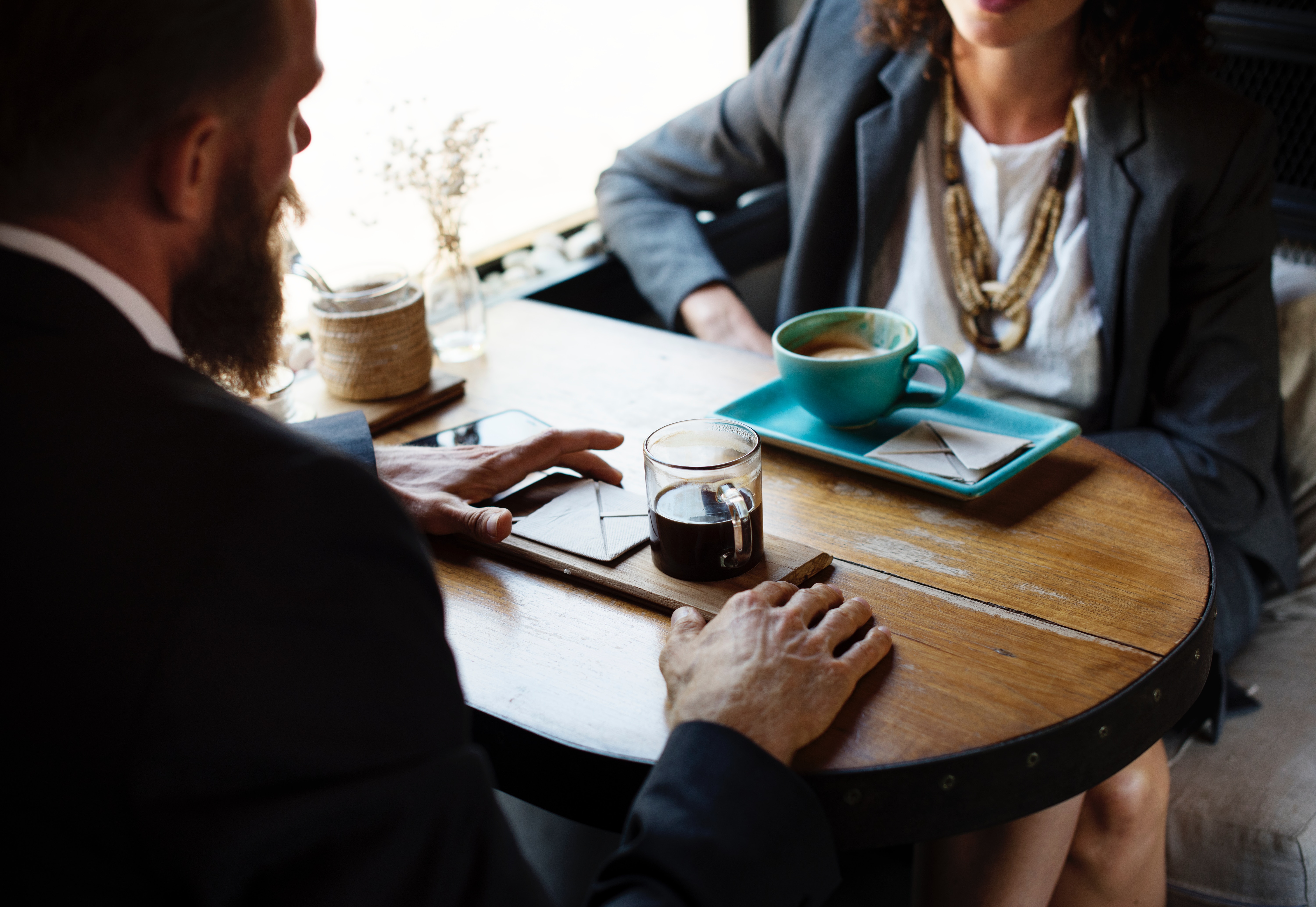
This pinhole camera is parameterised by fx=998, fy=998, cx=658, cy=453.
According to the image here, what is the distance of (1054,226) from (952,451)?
736 millimetres

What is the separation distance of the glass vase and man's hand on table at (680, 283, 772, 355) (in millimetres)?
418

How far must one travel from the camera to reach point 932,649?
829mm

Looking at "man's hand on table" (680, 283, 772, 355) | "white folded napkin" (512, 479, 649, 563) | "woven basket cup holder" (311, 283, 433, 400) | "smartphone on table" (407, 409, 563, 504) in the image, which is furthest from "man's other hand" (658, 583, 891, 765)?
"man's hand on table" (680, 283, 772, 355)

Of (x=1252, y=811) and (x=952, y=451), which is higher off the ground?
(x=952, y=451)

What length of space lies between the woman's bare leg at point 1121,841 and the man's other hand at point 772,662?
20.5 inches

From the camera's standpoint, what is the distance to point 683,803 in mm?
681

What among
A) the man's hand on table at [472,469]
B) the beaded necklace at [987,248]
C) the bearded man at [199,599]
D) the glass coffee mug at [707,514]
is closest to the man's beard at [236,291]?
the bearded man at [199,599]

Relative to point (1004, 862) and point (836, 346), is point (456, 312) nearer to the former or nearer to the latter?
point (836, 346)

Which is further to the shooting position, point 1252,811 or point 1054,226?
point 1054,226

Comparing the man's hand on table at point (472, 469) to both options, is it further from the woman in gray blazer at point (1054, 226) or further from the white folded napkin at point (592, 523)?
the woman in gray blazer at point (1054, 226)

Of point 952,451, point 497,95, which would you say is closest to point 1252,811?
point 952,451

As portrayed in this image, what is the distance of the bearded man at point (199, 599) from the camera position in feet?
1.69

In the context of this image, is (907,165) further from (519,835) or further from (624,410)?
(519,835)

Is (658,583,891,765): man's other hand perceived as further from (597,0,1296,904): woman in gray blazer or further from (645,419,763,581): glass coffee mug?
(597,0,1296,904): woman in gray blazer
